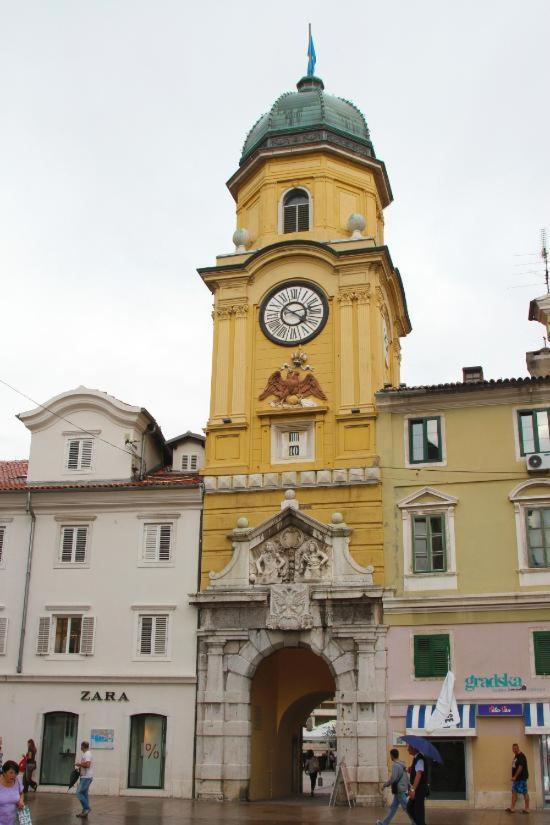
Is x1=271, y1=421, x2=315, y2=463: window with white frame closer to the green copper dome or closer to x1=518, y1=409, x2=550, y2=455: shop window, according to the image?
x1=518, y1=409, x2=550, y2=455: shop window

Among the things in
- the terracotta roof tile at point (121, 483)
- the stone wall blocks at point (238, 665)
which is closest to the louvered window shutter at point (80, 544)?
the terracotta roof tile at point (121, 483)

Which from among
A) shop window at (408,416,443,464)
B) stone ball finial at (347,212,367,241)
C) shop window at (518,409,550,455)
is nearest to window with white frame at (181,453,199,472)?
shop window at (408,416,443,464)

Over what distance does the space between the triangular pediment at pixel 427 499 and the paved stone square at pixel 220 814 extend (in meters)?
9.53

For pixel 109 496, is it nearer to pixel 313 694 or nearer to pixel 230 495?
pixel 230 495

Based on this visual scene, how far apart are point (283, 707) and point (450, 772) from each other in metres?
8.04

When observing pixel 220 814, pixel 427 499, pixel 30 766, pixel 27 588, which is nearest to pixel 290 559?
pixel 427 499

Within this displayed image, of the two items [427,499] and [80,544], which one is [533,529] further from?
[80,544]

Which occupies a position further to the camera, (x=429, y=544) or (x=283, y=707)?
(x=283, y=707)

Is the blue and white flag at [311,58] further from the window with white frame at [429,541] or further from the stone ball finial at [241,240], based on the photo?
the window with white frame at [429,541]

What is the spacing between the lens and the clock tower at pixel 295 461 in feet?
104

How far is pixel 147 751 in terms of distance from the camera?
32656 mm

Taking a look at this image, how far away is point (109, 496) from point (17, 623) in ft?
18.3

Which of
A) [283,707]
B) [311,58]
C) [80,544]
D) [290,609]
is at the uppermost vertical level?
[311,58]

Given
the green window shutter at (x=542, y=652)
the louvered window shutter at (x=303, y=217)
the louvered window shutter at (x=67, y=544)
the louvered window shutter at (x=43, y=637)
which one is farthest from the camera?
the louvered window shutter at (x=303, y=217)
